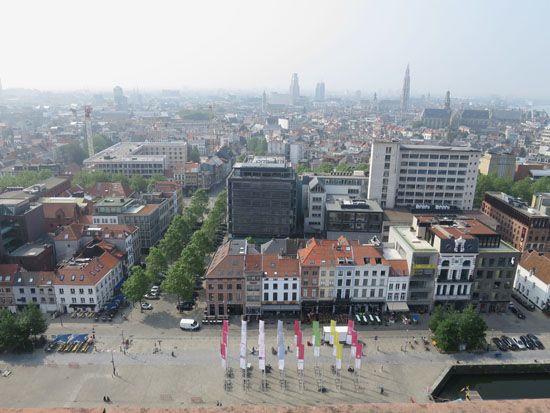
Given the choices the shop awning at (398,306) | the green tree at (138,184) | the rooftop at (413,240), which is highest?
the rooftop at (413,240)

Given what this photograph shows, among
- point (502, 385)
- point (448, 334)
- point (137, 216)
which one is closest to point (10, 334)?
point (137, 216)

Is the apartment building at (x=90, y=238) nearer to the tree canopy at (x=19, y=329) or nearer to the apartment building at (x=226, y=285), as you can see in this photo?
the tree canopy at (x=19, y=329)

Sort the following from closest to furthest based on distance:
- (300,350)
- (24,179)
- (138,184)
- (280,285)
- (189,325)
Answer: (300,350)
(189,325)
(280,285)
(24,179)
(138,184)

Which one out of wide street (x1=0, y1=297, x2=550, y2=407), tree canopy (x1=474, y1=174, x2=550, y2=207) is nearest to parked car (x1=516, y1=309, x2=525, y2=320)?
wide street (x1=0, y1=297, x2=550, y2=407)

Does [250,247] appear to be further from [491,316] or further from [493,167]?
[493,167]

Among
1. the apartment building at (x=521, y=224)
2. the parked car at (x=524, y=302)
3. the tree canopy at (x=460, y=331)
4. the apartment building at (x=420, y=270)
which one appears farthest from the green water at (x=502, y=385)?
the apartment building at (x=521, y=224)

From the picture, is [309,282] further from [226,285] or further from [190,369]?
[190,369]

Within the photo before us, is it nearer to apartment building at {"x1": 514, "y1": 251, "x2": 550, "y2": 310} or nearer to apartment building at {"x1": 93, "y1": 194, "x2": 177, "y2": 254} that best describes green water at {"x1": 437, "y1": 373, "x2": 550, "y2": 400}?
apartment building at {"x1": 514, "y1": 251, "x2": 550, "y2": 310}
